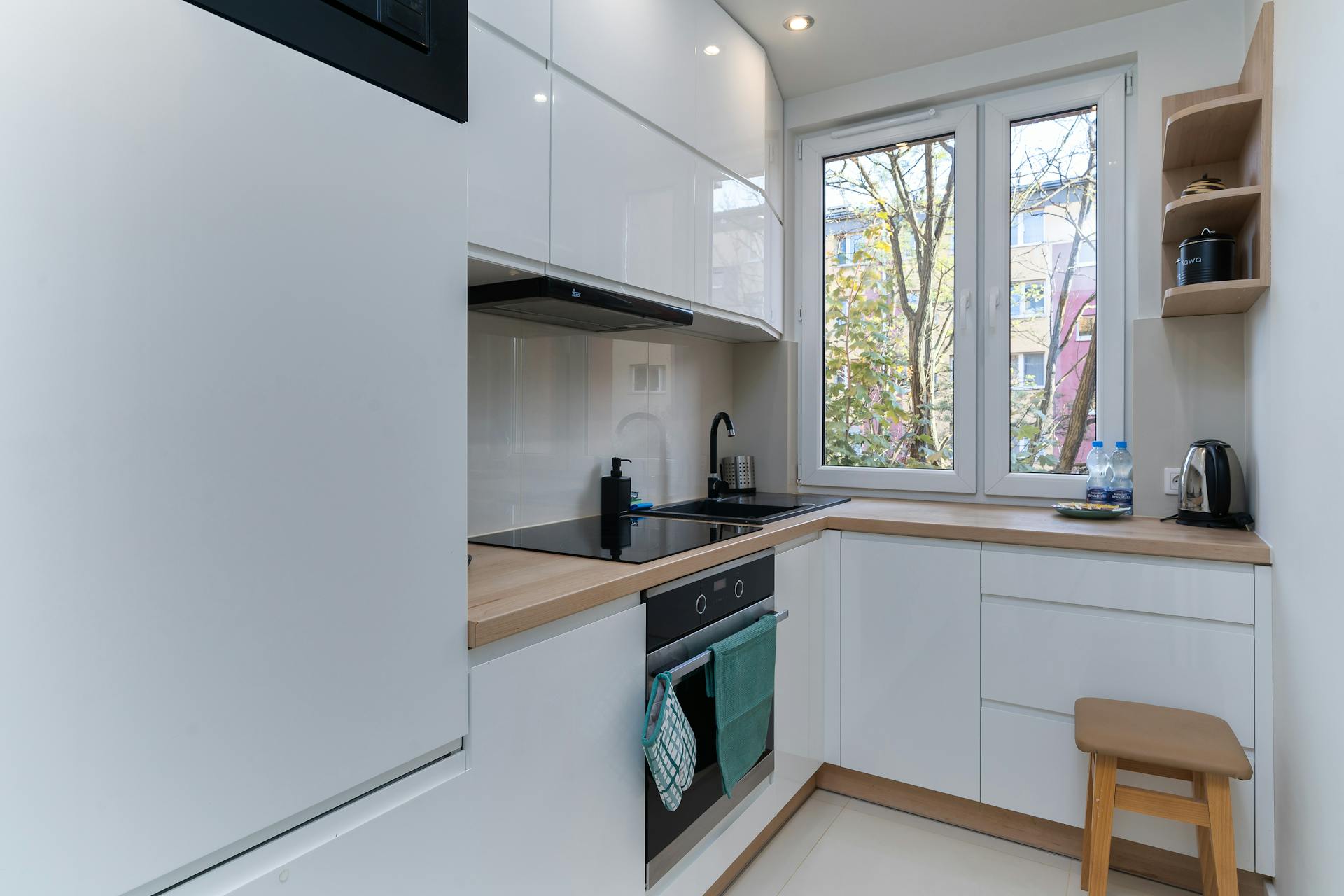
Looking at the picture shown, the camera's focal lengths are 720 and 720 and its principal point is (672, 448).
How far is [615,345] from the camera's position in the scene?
232 cm

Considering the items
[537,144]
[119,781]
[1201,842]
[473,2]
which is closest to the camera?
[119,781]

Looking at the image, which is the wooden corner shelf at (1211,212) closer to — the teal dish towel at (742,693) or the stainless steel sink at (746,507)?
the stainless steel sink at (746,507)

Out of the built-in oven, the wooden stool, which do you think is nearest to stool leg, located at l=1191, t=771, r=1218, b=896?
the wooden stool

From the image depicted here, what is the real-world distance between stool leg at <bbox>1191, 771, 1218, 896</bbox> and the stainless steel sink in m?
1.15

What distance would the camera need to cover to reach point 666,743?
54.7 inches

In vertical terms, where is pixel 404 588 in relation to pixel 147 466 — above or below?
below

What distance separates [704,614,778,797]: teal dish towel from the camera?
1587mm

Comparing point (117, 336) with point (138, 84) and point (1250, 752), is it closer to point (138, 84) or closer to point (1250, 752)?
point (138, 84)

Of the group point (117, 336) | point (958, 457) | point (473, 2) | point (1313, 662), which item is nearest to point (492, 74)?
point (473, 2)

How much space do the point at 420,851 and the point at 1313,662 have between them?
5.19 ft

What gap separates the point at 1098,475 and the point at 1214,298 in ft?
2.26

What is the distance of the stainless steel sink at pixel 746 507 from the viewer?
218cm

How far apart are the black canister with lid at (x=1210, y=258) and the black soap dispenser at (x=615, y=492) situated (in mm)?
1691

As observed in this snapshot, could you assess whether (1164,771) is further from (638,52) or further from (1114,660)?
(638,52)
